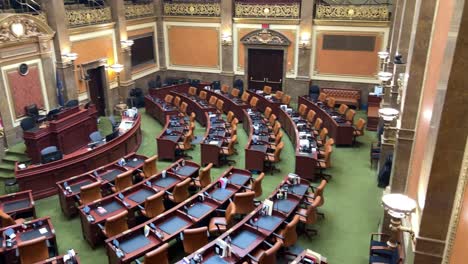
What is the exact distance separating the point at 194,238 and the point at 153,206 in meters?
1.69

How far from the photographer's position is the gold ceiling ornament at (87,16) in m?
14.7

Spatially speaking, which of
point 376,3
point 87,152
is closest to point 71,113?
point 87,152

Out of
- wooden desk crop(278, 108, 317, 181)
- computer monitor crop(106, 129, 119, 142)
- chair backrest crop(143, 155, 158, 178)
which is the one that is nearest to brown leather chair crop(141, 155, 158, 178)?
chair backrest crop(143, 155, 158, 178)

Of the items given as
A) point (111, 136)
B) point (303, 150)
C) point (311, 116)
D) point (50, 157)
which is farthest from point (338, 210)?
point (50, 157)

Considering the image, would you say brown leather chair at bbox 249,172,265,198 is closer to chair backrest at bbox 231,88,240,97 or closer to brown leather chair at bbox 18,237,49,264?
brown leather chair at bbox 18,237,49,264

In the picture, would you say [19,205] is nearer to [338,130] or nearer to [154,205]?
[154,205]

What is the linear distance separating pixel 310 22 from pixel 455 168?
47.2 ft

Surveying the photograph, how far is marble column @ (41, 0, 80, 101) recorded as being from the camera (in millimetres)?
13811

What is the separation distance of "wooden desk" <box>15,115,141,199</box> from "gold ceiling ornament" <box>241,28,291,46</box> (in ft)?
28.5

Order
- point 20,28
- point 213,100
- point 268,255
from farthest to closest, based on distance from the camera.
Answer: point 213,100 < point 20,28 < point 268,255

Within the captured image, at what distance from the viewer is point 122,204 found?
9.02 meters

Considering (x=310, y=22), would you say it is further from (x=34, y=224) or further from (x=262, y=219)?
(x=34, y=224)

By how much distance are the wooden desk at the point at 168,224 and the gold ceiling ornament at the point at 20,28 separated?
790cm

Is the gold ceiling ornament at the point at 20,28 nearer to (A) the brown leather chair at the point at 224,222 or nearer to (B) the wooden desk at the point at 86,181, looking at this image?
(B) the wooden desk at the point at 86,181
